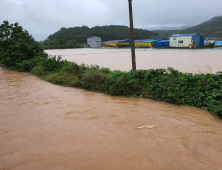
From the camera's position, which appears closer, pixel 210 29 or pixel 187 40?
pixel 187 40

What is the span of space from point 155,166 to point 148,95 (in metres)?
3.60

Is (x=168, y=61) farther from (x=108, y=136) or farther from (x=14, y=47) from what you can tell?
(x=14, y=47)

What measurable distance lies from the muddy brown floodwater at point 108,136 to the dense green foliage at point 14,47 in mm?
9054

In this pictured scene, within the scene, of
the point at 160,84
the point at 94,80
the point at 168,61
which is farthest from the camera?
the point at 168,61

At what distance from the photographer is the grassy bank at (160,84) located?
5.16 meters

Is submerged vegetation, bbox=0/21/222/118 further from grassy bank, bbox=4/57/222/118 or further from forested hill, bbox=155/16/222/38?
forested hill, bbox=155/16/222/38

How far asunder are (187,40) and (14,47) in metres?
34.1

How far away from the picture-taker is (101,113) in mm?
5137

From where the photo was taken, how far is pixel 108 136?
3811 millimetres

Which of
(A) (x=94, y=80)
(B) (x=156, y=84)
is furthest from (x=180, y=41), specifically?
(B) (x=156, y=84)

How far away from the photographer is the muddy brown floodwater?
2.97 metres

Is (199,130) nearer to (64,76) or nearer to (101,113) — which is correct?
(101,113)

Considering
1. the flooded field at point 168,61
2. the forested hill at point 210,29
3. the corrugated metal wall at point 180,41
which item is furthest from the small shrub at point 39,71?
the forested hill at point 210,29

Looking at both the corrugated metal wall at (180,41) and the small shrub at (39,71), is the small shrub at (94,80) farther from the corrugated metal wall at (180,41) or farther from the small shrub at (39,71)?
the corrugated metal wall at (180,41)
